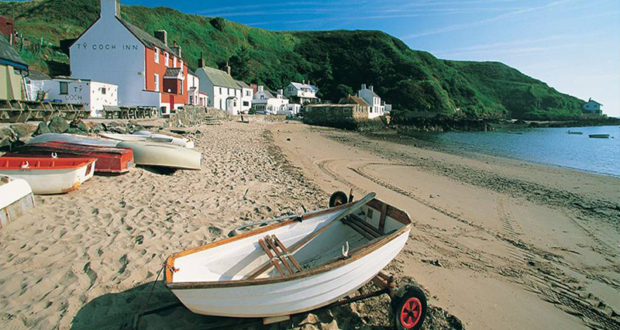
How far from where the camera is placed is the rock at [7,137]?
372 inches

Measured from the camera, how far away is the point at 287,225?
463 centimetres

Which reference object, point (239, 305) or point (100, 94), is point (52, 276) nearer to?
point (239, 305)

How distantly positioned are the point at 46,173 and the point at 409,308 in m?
7.61

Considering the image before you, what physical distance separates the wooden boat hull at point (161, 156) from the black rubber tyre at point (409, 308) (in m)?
8.18

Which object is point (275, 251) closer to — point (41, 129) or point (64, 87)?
point (41, 129)

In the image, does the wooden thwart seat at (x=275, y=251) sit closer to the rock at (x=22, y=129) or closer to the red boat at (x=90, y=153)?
the red boat at (x=90, y=153)

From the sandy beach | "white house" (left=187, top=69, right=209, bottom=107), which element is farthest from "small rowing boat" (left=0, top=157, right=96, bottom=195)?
"white house" (left=187, top=69, right=209, bottom=107)

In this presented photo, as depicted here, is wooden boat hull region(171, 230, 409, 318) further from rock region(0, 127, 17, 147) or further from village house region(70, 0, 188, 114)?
village house region(70, 0, 188, 114)

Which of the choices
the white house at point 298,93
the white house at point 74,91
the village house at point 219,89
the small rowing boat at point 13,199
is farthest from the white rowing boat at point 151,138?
the white house at point 298,93

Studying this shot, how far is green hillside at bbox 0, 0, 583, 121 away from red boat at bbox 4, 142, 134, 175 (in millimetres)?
37936

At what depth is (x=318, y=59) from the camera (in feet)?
413

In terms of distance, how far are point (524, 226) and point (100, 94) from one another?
1116 inches

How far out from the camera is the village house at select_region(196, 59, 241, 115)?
5003 cm

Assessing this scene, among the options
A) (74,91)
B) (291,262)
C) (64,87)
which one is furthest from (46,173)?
(64,87)
